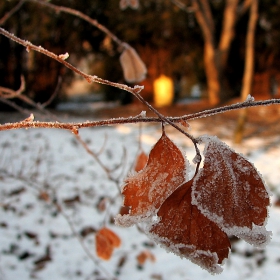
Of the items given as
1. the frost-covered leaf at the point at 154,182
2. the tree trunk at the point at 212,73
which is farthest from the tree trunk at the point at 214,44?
the frost-covered leaf at the point at 154,182

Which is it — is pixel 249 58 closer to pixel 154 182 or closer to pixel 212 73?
pixel 212 73

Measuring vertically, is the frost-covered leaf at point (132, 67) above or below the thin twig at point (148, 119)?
above

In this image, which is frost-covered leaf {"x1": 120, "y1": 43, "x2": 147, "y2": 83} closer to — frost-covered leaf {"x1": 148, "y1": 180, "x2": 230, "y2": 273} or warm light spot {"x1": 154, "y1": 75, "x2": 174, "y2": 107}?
frost-covered leaf {"x1": 148, "y1": 180, "x2": 230, "y2": 273}

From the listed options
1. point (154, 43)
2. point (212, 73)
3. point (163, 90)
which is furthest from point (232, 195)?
point (163, 90)

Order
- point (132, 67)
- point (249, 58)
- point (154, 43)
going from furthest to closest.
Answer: point (154, 43) < point (249, 58) < point (132, 67)

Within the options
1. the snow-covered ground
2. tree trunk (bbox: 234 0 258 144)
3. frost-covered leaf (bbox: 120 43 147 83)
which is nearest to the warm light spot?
tree trunk (bbox: 234 0 258 144)

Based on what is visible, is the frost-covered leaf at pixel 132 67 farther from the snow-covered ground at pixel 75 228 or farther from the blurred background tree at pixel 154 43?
the blurred background tree at pixel 154 43

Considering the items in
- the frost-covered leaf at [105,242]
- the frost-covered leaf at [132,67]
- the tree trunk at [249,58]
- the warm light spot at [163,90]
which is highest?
the warm light spot at [163,90]
